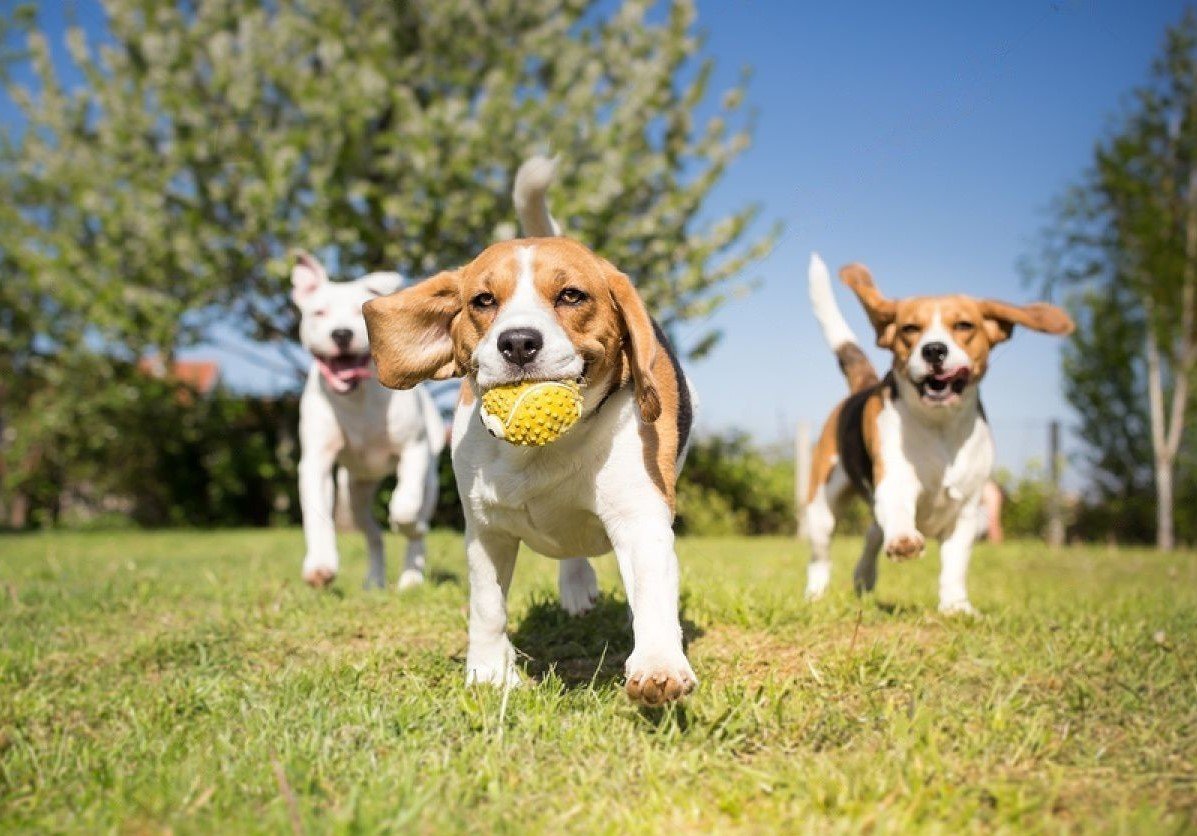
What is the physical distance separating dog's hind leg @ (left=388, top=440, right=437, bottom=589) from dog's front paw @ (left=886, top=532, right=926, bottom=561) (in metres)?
2.73

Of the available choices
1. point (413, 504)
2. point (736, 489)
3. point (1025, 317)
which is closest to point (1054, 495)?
point (736, 489)

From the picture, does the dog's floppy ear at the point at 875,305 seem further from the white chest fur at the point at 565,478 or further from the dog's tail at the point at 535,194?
the white chest fur at the point at 565,478

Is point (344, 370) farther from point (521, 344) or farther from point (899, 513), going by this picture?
point (521, 344)

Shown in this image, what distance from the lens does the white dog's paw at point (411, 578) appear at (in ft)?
19.8

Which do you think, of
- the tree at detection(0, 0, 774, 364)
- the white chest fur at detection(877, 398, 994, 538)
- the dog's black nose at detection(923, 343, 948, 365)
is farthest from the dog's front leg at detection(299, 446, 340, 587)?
the tree at detection(0, 0, 774, 364)

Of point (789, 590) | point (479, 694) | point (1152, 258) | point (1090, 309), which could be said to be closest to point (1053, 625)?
point (789, 590)

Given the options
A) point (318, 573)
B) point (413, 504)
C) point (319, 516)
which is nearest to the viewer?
point (318, 573)

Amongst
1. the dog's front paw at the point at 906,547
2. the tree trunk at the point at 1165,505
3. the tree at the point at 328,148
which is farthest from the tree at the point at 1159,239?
the dog's front paw at the point at 906,547

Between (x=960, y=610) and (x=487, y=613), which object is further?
(x=960, y=610)

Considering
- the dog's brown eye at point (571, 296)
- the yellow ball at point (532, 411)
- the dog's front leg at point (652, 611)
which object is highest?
the dog's brown eye at point (571, 296)

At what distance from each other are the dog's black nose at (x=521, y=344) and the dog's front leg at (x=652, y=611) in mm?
628

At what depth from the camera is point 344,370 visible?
5.96m

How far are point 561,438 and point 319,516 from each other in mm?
3051

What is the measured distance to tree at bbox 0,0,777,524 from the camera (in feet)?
49.9
